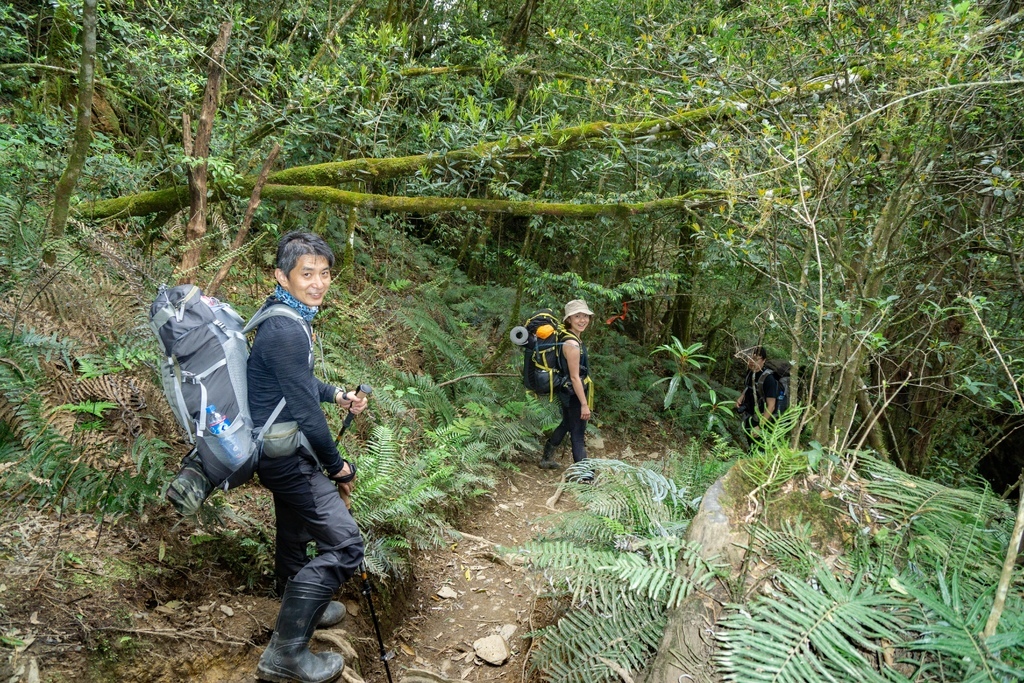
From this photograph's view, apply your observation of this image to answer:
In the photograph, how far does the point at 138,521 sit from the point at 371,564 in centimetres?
142

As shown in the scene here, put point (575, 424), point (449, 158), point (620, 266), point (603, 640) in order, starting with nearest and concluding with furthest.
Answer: point (603, 640) → point (449, 158) → point (575, 424) → point (620, 266)

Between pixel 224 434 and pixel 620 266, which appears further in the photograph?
pixel 620 266

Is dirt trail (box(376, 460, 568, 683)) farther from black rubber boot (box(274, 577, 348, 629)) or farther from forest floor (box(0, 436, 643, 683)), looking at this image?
black rubber boot (box(274, 577, 348, 629))

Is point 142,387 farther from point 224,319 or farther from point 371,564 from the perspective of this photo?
point 371,564

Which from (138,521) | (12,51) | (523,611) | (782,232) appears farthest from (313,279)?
(12,51)

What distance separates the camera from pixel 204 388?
112 inches

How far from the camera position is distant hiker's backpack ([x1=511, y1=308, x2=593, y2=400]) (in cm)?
663

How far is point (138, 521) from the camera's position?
142 inches

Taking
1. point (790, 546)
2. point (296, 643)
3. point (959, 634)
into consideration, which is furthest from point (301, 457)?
point (959, 634)

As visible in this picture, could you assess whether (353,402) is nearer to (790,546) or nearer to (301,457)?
(301,457)

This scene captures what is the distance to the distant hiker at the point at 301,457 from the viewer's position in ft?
9.87

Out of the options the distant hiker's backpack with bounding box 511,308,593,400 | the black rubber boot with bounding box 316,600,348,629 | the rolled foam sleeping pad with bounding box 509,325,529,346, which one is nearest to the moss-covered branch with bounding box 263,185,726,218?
the distant hiker's backpack with bounding box 511,308,593,400

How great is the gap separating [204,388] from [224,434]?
237 millimetres

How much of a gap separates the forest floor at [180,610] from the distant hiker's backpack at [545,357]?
7.38 ft
